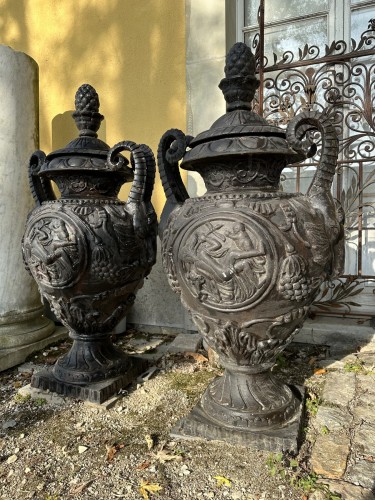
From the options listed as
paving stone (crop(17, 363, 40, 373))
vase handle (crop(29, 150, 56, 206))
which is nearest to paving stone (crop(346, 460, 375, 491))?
paving stone (crop(17, 363, 40, 373))

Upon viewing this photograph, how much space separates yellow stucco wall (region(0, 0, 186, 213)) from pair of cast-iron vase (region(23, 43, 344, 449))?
1329 mm

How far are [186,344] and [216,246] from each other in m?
1.63

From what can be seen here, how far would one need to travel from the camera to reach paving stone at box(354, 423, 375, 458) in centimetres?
174

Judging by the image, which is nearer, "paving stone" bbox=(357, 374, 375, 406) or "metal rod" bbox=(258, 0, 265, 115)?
"paving stone" bbox=(357, 374, 375, 406)

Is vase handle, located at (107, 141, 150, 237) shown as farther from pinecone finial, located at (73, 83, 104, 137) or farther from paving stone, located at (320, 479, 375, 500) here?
paving stone, located at (320, 479, 375, 500)

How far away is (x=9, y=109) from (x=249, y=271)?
2.52 metres

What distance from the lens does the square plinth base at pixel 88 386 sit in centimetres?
220

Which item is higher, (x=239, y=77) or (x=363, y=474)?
(x=239, y=77)

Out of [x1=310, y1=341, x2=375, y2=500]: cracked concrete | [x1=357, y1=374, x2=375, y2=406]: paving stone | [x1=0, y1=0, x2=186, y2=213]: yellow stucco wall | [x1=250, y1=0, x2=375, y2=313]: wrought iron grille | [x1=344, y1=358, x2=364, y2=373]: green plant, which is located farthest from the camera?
[x1=0, y1=0, x2=186, y2=213]: yellow stucco wall

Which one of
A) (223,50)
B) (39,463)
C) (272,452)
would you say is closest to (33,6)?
(223,50)

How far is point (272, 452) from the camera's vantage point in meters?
1.73

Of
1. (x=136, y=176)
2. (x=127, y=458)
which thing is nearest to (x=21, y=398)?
(x=127, y=458)

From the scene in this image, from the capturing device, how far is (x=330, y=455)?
1698 millimetres

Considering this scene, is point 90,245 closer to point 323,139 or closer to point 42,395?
point 42,395
